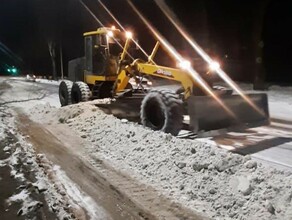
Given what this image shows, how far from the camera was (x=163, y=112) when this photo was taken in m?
9.05

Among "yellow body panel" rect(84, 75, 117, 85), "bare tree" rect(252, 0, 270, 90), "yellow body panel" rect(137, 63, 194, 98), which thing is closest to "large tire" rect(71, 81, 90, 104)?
"yellow body panel" rect(84, 75, 117, 85)

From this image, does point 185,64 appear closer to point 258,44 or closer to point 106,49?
point 106,49

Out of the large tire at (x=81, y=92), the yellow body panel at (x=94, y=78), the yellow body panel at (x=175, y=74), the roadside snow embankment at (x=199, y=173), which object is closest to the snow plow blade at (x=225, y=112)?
the yellow body panel at (x=175, y=74)

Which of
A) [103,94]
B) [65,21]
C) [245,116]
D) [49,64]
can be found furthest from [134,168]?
[49,64]

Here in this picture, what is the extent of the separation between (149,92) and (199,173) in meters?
3.82

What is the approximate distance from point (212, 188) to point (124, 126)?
4.06 meters

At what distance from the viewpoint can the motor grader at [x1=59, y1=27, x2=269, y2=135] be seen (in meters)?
8.67

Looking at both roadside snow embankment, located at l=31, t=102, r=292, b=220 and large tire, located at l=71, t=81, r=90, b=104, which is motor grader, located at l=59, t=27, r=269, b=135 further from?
roadside snow embankment, located at l=31, t=102, r=292, b=220

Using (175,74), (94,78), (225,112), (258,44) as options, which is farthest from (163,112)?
(258,44)

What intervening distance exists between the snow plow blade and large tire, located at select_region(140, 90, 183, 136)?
0.45 metres

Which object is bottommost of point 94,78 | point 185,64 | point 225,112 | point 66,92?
point 225,112

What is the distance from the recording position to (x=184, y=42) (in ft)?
106

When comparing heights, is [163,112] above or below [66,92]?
below

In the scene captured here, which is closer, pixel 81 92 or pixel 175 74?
pixel 175 74
